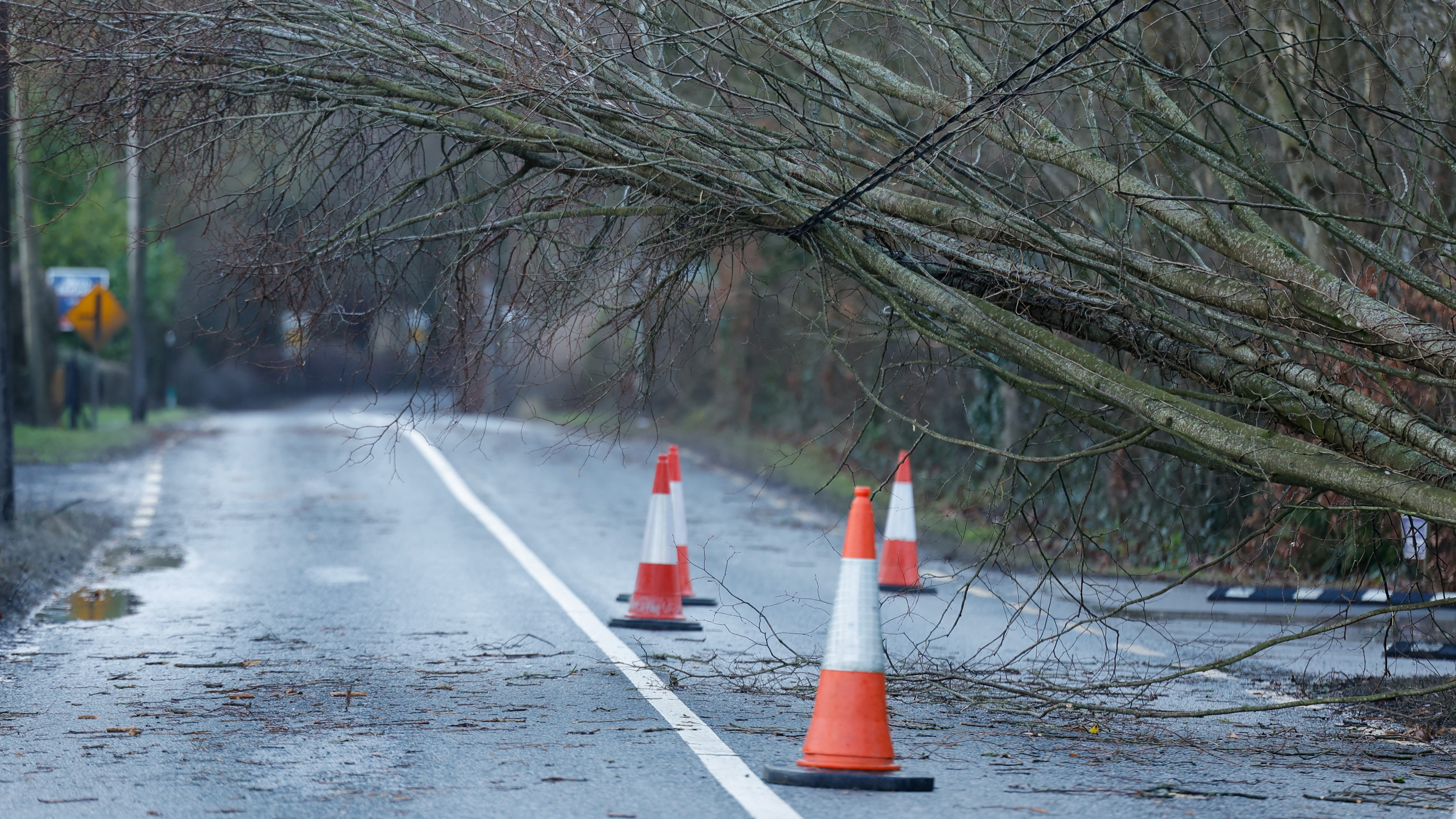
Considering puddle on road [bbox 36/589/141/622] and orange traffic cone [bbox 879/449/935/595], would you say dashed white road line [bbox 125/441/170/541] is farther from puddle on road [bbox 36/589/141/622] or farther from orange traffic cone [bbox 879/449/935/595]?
orange traffic cone [bbox 879/449/935/595]

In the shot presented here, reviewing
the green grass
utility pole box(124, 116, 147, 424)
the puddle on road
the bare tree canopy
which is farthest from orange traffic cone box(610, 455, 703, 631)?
utility pole box(124, 116, 147, 424)

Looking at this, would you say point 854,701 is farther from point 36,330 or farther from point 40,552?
point 36,330

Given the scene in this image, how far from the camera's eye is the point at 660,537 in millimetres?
9203

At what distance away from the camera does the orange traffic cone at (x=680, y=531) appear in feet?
32.1

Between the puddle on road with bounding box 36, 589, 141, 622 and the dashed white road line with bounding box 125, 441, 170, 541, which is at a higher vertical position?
the dashed white road line with bounding box 125, 441, 170, 541

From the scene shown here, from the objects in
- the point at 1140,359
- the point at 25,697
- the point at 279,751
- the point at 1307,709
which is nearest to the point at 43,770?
the point at 279,751

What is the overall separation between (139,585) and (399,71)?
5194 millimetres

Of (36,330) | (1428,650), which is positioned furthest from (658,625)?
(36,330)

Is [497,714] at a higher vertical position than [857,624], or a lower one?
lower

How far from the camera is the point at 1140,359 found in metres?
7.16

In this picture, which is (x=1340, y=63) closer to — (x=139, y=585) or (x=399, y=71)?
(x=399, y=71)

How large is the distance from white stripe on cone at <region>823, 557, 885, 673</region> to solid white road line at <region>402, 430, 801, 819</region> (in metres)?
0.51

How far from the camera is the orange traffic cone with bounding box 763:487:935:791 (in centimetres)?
509

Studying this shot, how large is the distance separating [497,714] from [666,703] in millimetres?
746
